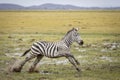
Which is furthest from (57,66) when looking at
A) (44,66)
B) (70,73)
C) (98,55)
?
(98,55)

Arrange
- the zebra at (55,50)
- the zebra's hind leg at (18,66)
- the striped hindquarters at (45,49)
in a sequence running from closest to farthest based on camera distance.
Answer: the zebra at (55,50) < the striped hindquarters at (45,49) < the zebra's hind leg at (18,66)

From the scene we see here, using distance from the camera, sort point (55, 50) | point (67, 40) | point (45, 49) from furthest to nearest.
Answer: point (67, 40) → point (45, 49) → point (55, 50)

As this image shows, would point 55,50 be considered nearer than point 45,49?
Yes

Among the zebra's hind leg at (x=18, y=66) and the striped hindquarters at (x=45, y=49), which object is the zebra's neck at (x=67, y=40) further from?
the zebra's hind leg at (x=18, y=66)

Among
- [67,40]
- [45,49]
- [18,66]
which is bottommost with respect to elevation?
[18,66]

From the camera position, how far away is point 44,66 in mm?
16062

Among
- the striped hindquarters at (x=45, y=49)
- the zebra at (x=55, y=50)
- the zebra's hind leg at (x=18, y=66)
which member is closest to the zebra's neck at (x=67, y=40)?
the zebra at (x=55, y=50)

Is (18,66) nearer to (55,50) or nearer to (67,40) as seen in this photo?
(55,50)

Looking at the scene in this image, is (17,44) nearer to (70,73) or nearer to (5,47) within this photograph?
(5,47)

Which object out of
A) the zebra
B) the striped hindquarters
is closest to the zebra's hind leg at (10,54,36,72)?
the zebra

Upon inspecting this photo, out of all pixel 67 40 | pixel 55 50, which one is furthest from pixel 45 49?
pixel 67 40

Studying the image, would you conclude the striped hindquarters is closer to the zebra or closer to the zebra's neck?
the zebra

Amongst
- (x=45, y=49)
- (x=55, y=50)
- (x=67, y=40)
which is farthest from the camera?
(x=67, y=40)

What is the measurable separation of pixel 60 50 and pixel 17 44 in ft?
36.6
